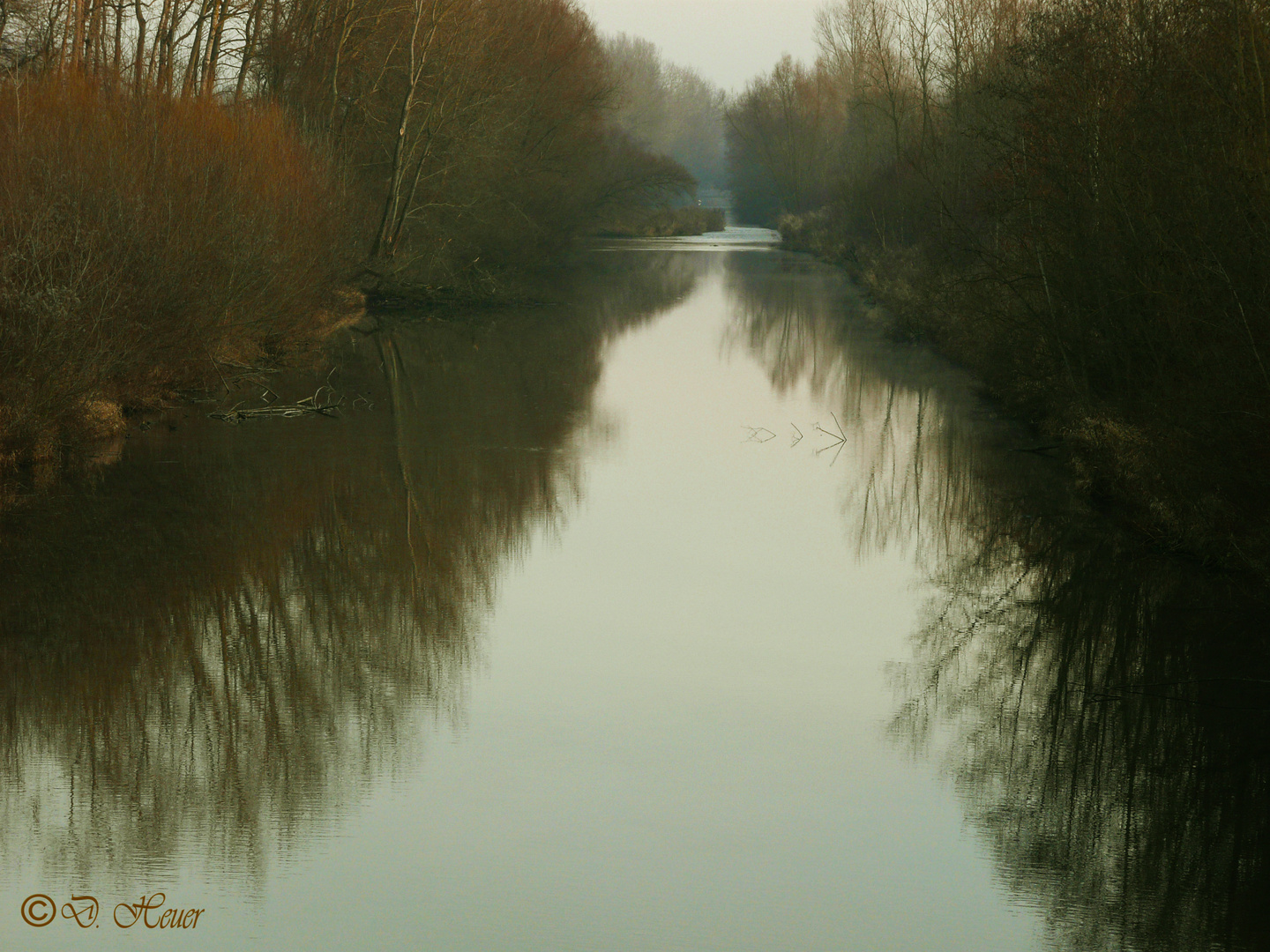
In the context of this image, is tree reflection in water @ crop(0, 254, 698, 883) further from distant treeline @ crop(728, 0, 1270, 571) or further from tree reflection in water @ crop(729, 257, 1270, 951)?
distant treeline @ crop(728, 0, 1270, 571)

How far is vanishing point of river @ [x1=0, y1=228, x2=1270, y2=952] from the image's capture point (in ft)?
17.7

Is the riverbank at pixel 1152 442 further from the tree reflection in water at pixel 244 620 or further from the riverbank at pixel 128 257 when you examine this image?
the riverbank at pixel 128 257

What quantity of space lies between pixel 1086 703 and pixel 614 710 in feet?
8.74

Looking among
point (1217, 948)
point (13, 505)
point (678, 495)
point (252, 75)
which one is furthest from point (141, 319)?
point (252, 75)

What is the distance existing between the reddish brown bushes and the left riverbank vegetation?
0.03 m

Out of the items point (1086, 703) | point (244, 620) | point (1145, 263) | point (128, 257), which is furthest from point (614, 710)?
point (128, 257)

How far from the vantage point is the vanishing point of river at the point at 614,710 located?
213 inches

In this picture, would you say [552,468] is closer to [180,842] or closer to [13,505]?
[13,505]

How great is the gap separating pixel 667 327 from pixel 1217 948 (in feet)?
83.0

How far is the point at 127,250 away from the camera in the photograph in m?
14.6

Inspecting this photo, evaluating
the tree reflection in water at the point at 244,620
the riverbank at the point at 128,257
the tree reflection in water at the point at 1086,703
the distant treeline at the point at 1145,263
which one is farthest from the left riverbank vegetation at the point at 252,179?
the distant treeline at the point at 1145,263

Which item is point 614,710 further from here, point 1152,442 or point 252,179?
point 252,179

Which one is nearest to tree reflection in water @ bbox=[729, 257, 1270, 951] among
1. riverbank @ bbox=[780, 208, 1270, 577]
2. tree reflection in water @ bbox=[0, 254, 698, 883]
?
riverbank @ bbox=[780, 208, 1270, 577]

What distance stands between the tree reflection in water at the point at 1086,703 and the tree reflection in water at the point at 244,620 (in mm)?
2923
